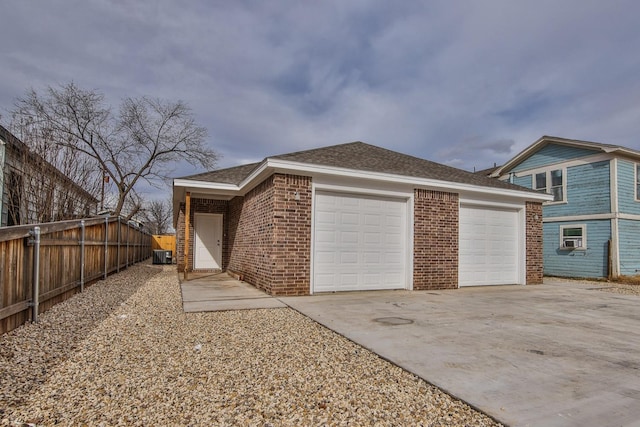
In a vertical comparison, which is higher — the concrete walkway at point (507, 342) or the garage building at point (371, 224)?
the garage building at point (371, 224)

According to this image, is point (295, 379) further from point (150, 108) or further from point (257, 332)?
point (150, 108)

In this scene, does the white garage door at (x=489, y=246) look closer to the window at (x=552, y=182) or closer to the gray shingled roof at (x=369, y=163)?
the gray shingled roof at (x=369, y=163)

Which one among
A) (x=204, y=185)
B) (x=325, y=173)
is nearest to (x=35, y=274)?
(x=325, y=173)

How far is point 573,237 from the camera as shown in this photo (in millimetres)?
14508

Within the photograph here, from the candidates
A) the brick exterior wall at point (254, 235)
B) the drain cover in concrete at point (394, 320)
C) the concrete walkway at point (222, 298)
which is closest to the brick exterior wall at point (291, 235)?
the brick exterior wall at point (254, 235)

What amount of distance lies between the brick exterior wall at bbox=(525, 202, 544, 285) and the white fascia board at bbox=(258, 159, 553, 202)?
42 cm

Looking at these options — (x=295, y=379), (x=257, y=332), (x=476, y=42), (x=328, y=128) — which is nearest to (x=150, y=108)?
(x=328, y=128)

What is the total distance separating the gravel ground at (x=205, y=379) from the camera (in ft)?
7.95

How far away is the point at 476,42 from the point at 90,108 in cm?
1932

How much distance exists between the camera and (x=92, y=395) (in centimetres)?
272

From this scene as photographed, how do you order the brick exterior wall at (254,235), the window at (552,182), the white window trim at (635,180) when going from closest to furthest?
1. the brick exterior wall at (254,235)
2. the white window trim at (635,180)
3. the window at (552,182)

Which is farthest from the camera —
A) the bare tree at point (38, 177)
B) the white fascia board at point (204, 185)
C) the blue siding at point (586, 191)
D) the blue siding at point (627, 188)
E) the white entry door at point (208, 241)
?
the blue siding at point (586, 191)

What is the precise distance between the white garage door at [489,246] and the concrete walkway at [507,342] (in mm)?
1765

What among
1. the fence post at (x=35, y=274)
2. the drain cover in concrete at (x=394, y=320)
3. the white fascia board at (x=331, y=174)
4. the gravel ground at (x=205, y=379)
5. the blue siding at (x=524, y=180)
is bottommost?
the drain cover in concrete at (x=394, y=320)
